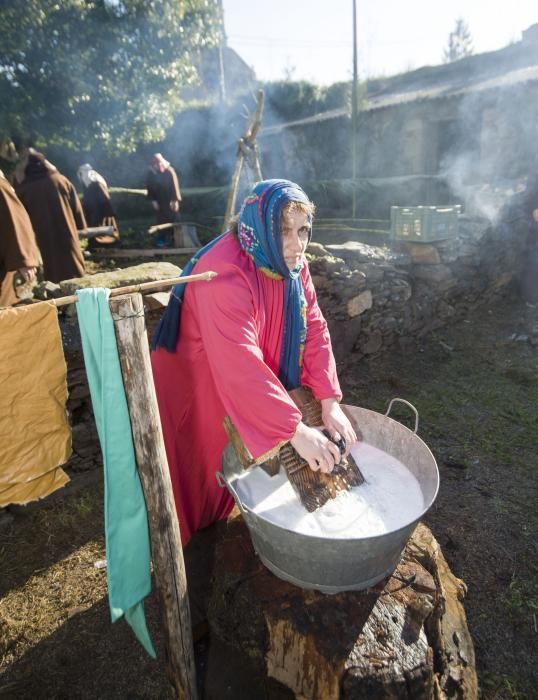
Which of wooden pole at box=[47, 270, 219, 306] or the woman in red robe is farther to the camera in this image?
the woman in red robe

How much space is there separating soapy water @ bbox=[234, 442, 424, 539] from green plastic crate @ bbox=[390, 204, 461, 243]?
4.65 meters

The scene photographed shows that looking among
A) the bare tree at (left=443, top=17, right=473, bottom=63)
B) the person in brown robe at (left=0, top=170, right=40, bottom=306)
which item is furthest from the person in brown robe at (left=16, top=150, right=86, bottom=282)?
the bare tree at (left=443, top=17, right=473, bottom=63)

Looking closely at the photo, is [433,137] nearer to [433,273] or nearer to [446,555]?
[433,273]

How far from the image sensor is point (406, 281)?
585cm

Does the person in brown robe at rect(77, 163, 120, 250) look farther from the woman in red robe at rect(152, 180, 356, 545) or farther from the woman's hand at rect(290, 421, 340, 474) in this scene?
the woman's hand at rect(290, 421, 340, 474)

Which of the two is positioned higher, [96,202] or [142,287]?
[96,202]

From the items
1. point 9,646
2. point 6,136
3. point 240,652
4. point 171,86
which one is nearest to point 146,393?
point 240,652

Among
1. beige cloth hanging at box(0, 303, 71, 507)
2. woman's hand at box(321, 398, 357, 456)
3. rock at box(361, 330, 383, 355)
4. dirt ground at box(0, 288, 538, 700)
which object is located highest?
beige cloth hanging at box(0, 303, 71, 507)

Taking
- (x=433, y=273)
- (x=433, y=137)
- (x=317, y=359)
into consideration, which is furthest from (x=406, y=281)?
(x=433, y=137)

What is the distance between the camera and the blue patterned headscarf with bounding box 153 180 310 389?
6.18ft

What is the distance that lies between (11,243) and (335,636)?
13.5 ft

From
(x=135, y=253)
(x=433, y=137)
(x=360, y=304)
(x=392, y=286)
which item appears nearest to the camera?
(x=360, y=304)

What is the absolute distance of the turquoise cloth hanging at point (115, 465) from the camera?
155 cm

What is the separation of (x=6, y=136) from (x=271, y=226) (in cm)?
1163
